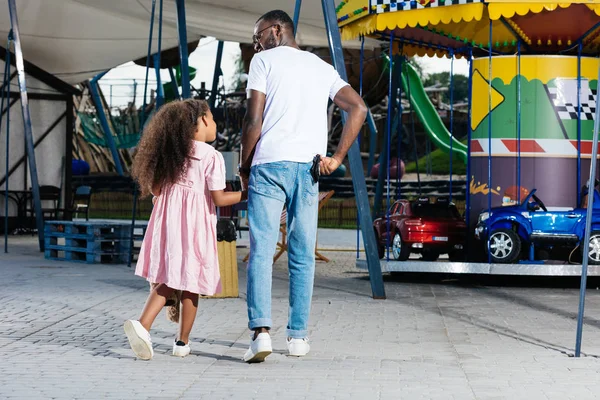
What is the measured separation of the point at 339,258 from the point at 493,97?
514 centimetres

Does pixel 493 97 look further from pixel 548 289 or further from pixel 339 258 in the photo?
pixel 339 258

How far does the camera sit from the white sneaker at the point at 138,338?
20.7 feet

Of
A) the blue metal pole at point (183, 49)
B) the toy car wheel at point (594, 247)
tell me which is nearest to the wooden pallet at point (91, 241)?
the blue metal pole at point (183, 49)

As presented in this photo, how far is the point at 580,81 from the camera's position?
12.8 metres

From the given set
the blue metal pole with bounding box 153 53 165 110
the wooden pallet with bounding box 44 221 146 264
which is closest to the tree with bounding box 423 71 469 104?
the blue metal pole with bounding box 153 53 165 110

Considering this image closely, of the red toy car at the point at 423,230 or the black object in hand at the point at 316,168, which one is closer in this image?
the black object in hand at the point at 316,168

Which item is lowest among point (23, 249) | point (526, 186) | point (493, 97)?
→ point (23, 249)

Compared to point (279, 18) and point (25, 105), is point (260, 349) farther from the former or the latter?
point (25, 105)

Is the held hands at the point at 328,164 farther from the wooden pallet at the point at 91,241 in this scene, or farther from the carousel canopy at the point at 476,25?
the wooden pallet at the point at 91,241

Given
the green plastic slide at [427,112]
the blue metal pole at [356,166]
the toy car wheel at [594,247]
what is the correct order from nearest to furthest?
the blue metal pole at [356,166]
the toy car wheel at [594,247]
the green plastic slide at [427,112]

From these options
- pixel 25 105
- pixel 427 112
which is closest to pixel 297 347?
pixel 25 105

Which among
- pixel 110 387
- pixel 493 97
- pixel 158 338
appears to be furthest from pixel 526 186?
pixel 110 387

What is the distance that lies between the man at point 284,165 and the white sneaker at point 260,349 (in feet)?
0.07

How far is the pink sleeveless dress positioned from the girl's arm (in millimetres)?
35
